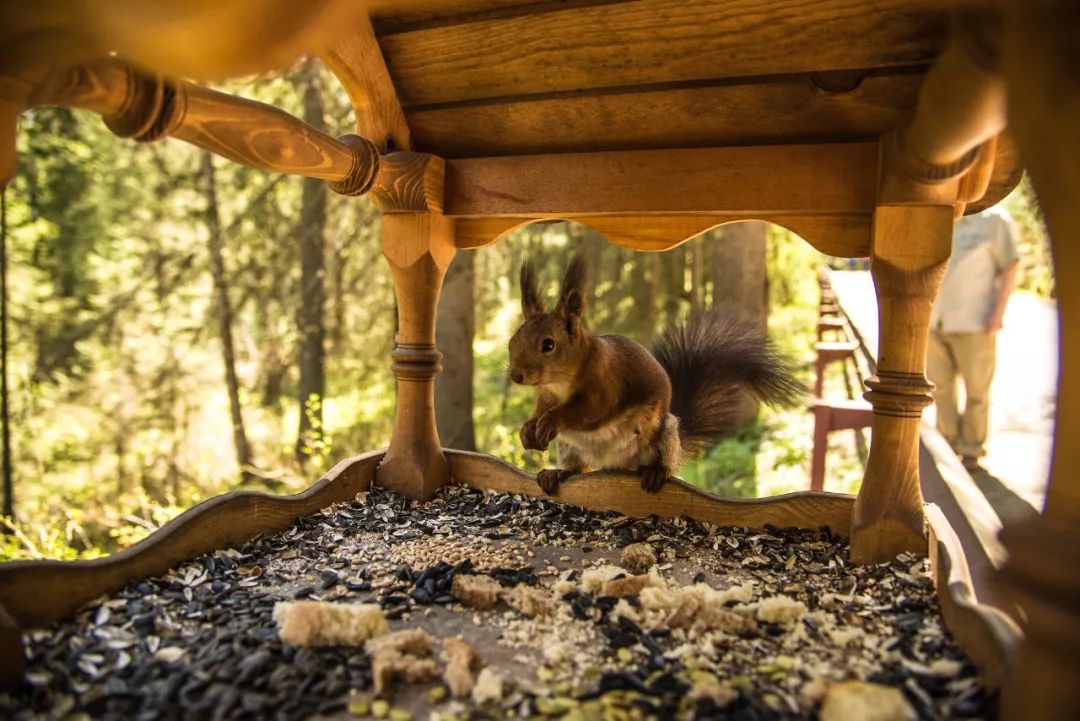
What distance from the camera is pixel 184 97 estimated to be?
1169mm

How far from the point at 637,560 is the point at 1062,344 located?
1065 mm

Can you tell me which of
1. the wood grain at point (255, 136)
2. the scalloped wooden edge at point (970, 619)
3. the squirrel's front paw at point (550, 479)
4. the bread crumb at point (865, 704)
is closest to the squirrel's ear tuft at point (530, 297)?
the squirrel's front paw at point (550, 479)

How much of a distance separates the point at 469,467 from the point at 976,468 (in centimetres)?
365

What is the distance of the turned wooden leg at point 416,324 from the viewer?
207 centimetres

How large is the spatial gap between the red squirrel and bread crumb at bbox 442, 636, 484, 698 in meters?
0.79

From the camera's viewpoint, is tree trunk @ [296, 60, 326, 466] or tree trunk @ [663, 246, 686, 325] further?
tree trunk @ [663, 246, 686, 325]

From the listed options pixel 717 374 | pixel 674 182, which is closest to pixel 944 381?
pixel 717 374

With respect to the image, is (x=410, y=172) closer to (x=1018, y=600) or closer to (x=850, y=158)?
(x=850, y=158)

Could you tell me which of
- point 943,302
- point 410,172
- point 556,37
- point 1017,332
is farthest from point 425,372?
point 1017,332

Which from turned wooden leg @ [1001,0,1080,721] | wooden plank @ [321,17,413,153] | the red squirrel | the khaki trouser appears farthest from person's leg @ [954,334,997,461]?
turned wooden leg @ [1001,0,1080,721]

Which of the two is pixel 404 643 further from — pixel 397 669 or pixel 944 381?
pixel 944 381

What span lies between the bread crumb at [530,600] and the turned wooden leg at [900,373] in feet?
2.48

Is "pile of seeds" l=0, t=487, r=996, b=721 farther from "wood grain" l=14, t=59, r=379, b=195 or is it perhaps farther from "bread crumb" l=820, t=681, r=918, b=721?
"wood grain" l=14, t=59, r=379, b=195

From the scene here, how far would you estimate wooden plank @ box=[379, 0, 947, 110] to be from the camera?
1.45 m
